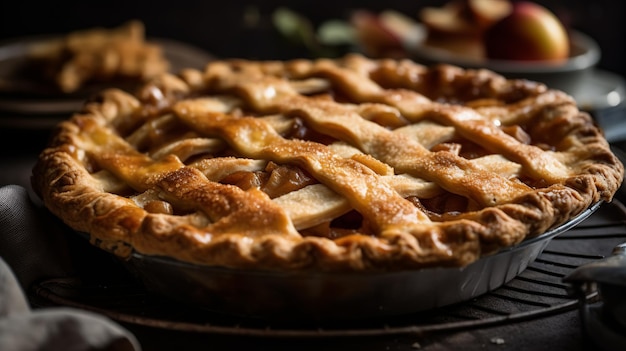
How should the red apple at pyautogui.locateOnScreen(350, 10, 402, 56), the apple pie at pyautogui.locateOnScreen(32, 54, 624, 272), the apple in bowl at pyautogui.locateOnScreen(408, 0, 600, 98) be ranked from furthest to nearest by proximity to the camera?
1. the red apple at pyautogui.locateOnScreen(350, 10, 402, 56)
2. the apple in bowl at pyautogui.locateOnScreen(408, 0, 600, 98)
3. the apple pie at pyautogui.locateOnScreen(32, 54, 624, 272)

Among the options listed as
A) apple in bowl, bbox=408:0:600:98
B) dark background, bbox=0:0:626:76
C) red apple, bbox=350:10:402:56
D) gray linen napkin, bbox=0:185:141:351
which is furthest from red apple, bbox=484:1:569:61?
gray linen napkin, bbox=0:185:141:351

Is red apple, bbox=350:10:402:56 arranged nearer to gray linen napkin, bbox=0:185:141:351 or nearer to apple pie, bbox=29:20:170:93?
apple pie, bbox=29:20:170:93

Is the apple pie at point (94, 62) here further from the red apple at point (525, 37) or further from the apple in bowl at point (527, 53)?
the red apple at point (525, 37)

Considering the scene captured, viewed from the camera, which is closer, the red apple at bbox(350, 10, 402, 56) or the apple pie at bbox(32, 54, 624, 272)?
the apple pie at bbox(32, 54, 624, 272)

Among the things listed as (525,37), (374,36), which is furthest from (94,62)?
(525,37)

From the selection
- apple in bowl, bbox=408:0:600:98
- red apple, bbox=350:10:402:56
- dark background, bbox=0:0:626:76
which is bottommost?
dark background, bbox=0:0:626:76
